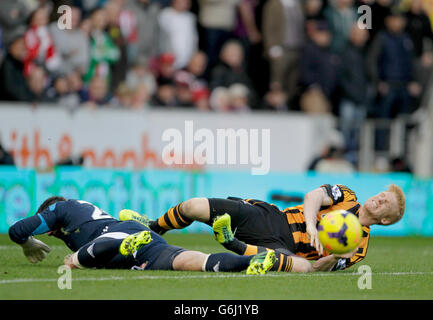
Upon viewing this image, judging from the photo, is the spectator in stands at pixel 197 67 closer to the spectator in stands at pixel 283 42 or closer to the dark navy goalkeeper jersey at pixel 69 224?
the spectator in stands at pixel 283 42

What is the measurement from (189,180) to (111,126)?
1723 millimetres

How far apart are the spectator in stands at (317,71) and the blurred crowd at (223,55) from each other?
0.02 meters

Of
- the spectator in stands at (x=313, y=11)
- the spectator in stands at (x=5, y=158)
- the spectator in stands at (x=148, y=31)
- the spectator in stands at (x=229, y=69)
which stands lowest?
the spectator in stands at (x=5, y=158)

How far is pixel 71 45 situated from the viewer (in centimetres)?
1600

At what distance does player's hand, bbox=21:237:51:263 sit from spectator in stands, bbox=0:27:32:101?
7.04 metres

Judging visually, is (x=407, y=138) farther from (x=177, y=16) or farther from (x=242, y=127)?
(x=177, y=16)

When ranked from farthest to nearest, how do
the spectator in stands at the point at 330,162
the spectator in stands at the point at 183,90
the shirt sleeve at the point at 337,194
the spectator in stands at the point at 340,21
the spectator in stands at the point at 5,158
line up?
→ the spectator in stands at the point at 340,21, the spectator in stands at the point at 183,90, the spectator in stands at the point at 330,162, the spectator in stands at the point at 5,158, the shirt sleeve at the point at 337,194

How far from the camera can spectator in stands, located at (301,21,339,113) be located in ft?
59.1

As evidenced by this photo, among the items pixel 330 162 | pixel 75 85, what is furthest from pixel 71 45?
pixel 330 162

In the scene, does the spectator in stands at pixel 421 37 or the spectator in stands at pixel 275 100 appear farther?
the spectator in stands at pixel 421 37

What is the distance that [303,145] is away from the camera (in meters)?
17.3

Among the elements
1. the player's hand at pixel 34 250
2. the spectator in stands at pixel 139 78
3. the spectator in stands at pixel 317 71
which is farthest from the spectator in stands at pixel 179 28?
the player's hand at pixel 34 250

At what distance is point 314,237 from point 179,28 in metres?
10.2

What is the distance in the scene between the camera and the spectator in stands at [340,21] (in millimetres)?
18781
